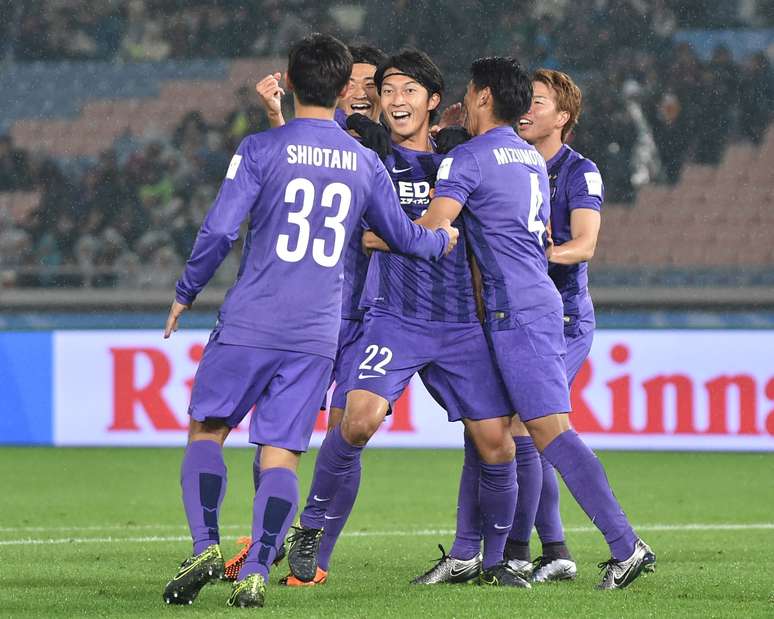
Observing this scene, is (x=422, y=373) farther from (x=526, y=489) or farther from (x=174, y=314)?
(x=174, y=314)

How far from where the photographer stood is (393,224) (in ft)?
15.3

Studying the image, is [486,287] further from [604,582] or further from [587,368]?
[587,368]

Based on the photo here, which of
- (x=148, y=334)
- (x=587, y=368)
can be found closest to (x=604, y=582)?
(x=587, y=368)

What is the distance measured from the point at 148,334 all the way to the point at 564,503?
3582mm

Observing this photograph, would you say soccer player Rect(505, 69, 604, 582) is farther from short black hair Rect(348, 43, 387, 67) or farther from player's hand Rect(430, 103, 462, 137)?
short black hair Rect(348, 43, 387, 67)

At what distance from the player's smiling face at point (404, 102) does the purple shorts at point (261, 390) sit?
3.58 feet

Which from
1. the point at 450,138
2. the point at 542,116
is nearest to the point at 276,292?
the point at 450,138

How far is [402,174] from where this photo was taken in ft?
17.3

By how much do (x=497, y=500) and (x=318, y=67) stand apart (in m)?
1.61

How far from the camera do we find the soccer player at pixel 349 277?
510cm

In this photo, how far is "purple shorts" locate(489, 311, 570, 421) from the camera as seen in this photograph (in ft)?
15.9

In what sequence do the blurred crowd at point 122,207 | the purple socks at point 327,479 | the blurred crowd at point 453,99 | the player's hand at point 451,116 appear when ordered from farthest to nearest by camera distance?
the blurred crowd at point 453,99 → the blurred crowd at point 122,207 → the player's hand at point 451,116 → the purple socks at point 327,479

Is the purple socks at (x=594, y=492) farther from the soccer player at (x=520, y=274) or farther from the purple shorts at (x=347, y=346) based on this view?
the purple shorts at (x=347, y=346)

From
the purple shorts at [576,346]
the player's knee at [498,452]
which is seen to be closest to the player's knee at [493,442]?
the player's knee at [498,452]
